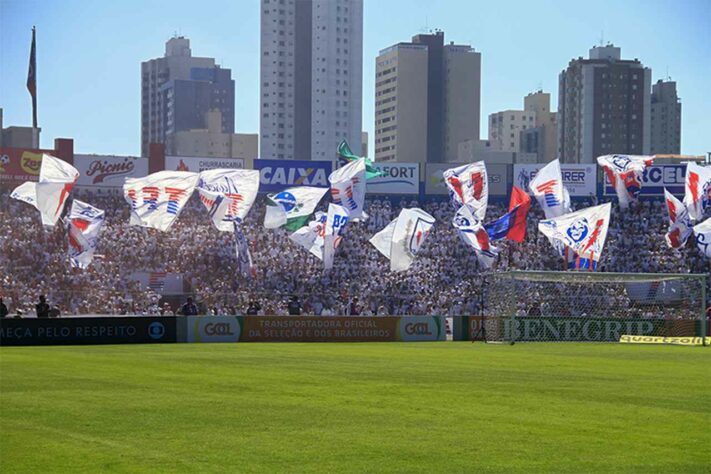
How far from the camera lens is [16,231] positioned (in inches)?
2343

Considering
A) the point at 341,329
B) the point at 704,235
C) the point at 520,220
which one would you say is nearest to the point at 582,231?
the point at 520,220

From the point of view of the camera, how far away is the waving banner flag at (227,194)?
2112 inches

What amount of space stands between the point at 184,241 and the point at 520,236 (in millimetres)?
17934

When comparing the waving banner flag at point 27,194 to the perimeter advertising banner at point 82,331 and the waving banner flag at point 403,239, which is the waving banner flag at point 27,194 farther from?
the waving banner flag at point 403,239

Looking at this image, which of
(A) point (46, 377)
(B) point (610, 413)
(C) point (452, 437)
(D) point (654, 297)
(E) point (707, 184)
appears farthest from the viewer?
(E) point (707, 184)

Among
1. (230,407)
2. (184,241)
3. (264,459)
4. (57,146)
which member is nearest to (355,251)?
(184,241)

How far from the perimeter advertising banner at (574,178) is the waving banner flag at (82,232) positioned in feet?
108

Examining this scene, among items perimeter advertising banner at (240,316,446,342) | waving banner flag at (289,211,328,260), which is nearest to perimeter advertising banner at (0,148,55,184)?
waving banner flag at (289,211,328,260)

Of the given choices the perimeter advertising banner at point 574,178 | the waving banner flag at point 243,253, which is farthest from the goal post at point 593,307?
the perimeter advertising banner at point 574,178

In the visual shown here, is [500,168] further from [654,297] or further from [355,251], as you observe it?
[654,297]

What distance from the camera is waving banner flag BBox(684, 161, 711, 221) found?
58.1 meters

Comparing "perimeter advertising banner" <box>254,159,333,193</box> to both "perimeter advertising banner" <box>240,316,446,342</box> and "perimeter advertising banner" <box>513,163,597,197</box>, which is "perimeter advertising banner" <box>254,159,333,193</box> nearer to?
"perimeter advertising banner" <box>513,163,597,197</box>

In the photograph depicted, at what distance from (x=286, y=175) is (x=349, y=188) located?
16.7m

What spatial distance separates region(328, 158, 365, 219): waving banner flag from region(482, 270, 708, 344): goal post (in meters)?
8.46
